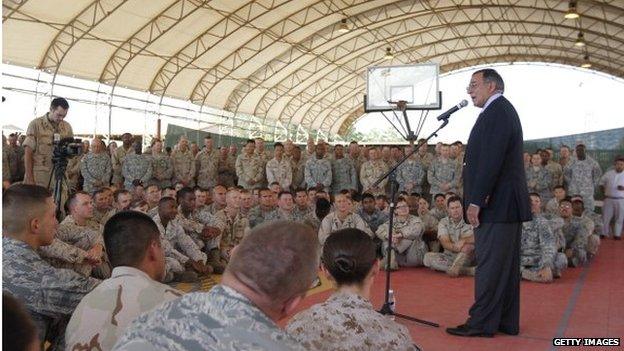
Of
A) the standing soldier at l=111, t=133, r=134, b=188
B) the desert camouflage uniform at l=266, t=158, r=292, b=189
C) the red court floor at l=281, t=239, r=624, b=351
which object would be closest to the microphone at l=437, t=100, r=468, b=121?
the red court floor at l=281, t=239, r=624, b=351

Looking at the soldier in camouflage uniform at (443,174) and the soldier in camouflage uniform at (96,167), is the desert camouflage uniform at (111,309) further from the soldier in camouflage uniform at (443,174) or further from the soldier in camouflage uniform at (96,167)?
the soldier in camouflage uniform at (443,174)

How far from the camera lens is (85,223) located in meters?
4.74

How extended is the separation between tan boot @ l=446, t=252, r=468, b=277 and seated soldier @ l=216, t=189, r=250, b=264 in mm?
2289

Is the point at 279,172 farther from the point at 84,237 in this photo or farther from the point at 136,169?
the point at 84,237

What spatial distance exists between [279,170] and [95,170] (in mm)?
2783

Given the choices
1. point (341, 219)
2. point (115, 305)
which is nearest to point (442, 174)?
point (341, 219)

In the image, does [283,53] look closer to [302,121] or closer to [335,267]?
[302,121]

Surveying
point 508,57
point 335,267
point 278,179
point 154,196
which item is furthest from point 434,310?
point 508,57

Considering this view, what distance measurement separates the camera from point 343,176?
9.92 metres

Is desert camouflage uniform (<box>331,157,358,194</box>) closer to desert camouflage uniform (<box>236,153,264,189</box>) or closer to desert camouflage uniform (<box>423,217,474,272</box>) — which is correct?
desert camouflage uniform (<box>236,153,264,189</box>)

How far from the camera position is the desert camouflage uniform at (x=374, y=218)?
298 inches

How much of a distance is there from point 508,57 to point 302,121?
10392 mm

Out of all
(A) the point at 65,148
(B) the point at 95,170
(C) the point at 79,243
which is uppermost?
(A) the point at 65,148

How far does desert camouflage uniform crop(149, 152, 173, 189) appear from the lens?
9109 mm
